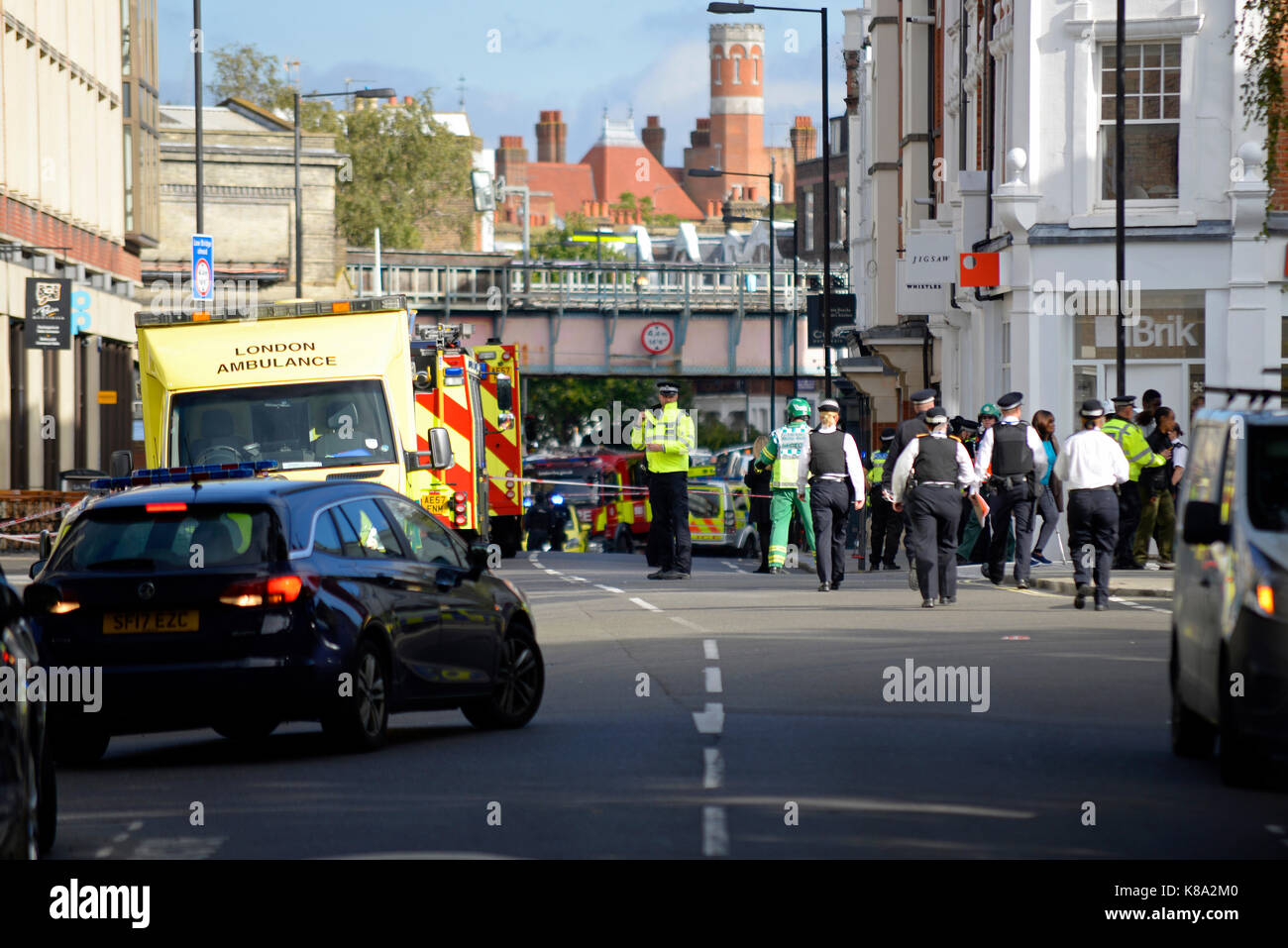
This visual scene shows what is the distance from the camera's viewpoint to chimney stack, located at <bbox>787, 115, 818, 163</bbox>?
13950 centimetres

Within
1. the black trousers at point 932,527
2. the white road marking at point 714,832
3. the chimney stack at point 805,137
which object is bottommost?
Answer: the white road marking at point 714,832

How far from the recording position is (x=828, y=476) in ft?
77.0

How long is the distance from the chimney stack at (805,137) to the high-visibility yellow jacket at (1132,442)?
107263mm

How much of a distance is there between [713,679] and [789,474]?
10.1 meters

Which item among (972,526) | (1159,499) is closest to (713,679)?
(1159,499)

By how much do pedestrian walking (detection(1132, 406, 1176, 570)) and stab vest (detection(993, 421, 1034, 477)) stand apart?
3.13 m

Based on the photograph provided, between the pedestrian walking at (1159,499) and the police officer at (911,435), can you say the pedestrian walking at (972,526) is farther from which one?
the pedestrian walking at (1159,499)

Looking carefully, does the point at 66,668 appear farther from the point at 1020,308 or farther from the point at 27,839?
the point at 1020,308

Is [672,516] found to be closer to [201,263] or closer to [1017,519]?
[1017,519]

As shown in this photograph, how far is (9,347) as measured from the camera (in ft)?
141

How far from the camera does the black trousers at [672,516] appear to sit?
25969 millimetres

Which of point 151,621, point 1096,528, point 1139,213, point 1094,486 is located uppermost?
point 1139,213

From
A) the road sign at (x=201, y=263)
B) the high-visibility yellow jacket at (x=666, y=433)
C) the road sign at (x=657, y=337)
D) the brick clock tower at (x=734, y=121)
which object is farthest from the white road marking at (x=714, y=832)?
the brick clock tower at (x=734, y=121)

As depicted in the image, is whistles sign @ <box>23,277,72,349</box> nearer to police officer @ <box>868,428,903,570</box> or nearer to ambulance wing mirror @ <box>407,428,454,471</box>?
police officer @ <box>868,428,903,570</box>
